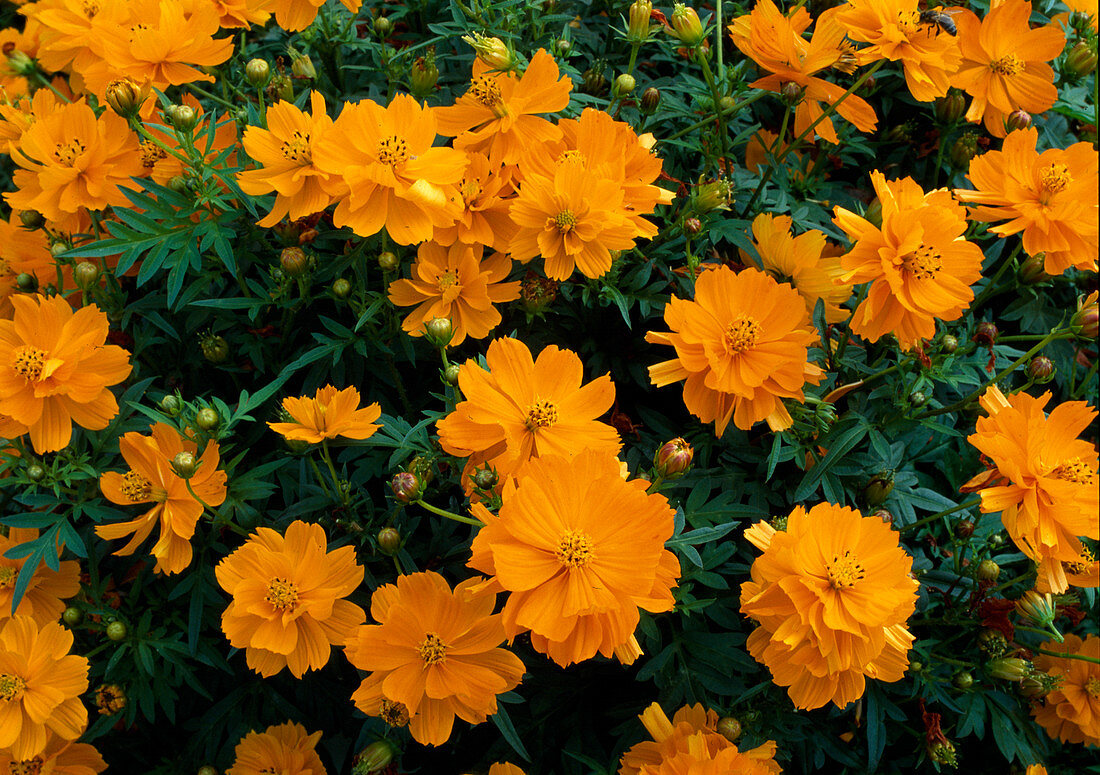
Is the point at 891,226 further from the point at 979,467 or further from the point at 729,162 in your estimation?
the point at 979,467

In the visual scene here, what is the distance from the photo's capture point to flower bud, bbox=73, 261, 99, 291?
1.55 meters

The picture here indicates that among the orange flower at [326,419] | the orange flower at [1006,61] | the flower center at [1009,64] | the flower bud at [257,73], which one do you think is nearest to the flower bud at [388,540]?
the orange flower at [326,419]

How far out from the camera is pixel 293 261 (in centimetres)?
146

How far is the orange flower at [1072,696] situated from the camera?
1601 millimetres

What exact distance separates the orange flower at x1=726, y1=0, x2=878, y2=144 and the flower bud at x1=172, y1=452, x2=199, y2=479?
1223 millimetres

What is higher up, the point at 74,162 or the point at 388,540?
the point at 74,162

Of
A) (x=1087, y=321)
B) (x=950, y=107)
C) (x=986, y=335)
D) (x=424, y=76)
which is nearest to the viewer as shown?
(x=1087, y=321)

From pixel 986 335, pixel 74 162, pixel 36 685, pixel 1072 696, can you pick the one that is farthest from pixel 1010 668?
pixel 74 162

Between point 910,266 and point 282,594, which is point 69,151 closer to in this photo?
point 282,594

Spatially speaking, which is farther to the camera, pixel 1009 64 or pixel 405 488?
pixel 1009 64

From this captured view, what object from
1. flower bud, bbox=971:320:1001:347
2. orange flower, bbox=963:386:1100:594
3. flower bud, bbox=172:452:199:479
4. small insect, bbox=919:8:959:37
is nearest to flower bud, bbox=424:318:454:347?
flower bud, bbox=172:452:199:479

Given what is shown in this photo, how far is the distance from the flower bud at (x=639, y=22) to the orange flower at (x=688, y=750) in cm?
123

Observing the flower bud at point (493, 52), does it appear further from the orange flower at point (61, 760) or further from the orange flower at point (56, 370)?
the orange flower at point (61, 760)

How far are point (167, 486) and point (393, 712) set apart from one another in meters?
0.52
